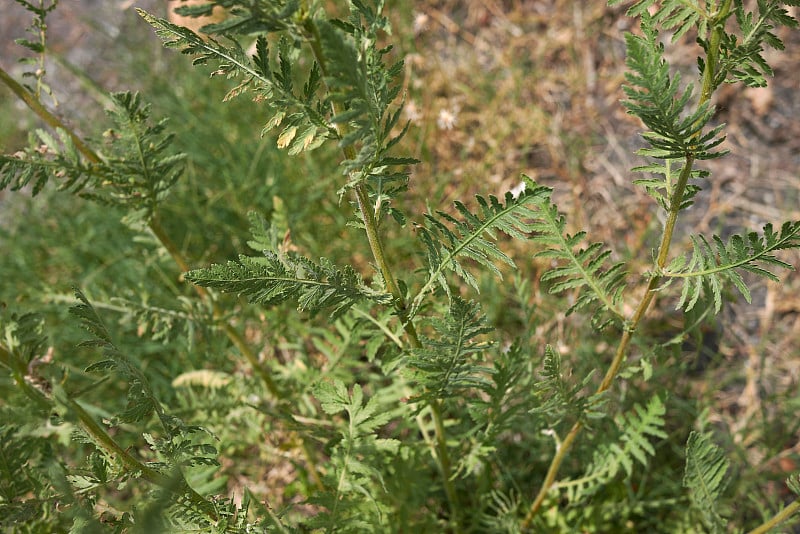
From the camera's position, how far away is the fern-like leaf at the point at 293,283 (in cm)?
106

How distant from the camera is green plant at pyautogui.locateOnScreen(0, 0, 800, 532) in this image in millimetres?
1002

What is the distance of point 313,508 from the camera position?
2.23m

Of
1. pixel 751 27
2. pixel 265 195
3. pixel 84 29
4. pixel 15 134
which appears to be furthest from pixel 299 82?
pixel 751 27

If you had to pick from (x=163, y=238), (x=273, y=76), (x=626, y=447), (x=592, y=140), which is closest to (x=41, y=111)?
(x=163, y=238)

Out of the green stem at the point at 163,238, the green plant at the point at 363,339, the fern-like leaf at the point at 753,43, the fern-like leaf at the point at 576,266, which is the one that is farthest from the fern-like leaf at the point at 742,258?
the green stem at the point at 163,238

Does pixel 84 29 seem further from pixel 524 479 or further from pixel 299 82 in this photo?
pixel 524 479

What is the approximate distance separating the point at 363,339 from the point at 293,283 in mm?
1183

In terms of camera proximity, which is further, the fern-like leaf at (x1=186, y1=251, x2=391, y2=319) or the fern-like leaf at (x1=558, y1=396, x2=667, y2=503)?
the fern-like leaf at (x1=558, y1=396, x2=667, y2=503)

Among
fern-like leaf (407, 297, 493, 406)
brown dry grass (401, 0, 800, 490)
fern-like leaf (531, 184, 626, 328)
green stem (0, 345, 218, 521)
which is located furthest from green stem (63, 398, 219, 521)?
brown dry grass (401, 0, 800, 490)

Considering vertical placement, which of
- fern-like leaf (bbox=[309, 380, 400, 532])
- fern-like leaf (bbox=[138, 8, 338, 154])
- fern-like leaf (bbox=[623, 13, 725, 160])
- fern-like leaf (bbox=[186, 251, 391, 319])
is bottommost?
fern-like leaf (bbox=[309, 380, 400, 532])

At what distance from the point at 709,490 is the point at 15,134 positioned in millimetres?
3770

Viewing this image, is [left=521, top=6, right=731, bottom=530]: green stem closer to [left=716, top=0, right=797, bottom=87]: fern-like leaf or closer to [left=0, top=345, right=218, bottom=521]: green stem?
[left=716, top=0, right=797, bottom=87]: fern-like leaf

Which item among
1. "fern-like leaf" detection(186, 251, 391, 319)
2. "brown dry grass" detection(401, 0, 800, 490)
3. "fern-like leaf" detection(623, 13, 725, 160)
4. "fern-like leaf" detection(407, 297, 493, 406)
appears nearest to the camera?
"fern-like leaf" detection(623, 13, 725, 160)

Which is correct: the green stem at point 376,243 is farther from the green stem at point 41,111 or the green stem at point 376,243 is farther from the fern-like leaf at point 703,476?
the green stem at point 41,111
